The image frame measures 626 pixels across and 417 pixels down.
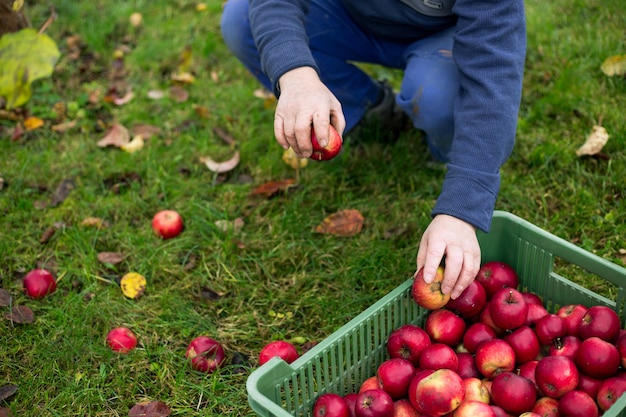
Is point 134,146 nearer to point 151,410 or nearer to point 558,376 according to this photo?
point 151,410

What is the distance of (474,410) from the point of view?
1697mm

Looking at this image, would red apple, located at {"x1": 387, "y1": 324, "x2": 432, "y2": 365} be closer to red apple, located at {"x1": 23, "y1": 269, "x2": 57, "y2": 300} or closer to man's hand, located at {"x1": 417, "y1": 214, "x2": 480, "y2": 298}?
man's hand, located at {"x1": 417, "y1": 214, "x2": 480, "y2": 298}

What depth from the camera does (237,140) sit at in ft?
10.5

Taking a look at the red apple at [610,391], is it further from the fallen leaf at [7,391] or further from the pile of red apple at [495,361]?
the fallen leaf at [7,391]

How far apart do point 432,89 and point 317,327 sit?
2.94 ft

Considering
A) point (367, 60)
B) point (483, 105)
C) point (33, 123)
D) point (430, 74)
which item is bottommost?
point (33, 123)

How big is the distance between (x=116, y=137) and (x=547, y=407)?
87.6 inches

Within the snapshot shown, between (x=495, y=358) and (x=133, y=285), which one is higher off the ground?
(x=495, y=358)

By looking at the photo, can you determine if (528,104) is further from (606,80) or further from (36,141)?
(36,141)

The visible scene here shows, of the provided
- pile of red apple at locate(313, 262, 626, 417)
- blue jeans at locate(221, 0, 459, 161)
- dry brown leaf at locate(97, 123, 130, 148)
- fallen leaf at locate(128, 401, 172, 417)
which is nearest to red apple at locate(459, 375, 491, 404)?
pile of red apple at locate(313, 262, 626, 417)

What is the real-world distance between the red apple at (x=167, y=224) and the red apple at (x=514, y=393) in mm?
1403

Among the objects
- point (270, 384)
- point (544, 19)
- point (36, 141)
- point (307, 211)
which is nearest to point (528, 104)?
point (544, 19)

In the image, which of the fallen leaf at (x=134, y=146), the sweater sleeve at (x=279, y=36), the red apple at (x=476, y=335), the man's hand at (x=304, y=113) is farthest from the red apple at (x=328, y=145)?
the fallen leaf at (x=134, y=146)

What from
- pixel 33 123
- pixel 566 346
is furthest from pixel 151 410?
pixel 33 123
